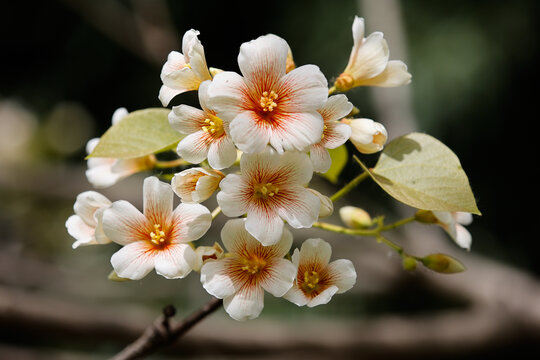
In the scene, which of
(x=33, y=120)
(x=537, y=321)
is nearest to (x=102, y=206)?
(x=537, y=321)

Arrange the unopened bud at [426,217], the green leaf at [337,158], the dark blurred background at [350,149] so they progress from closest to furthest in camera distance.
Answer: the unopened bud at [426,217] → the green leaf at [337,158] → the dark blurred background at [350,149]

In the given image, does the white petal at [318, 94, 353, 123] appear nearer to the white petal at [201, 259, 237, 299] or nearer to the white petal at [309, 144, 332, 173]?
the white petal at [309, 144, 332, 173]

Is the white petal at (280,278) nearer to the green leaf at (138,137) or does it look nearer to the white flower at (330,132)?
the white flower at (330,132)

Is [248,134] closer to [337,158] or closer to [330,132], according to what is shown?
[330,132]

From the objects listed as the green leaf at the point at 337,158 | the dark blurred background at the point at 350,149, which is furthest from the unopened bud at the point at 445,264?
the dark blurred background at the point at 350,149

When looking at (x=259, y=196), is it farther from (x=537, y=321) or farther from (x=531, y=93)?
(x=531, y=93)

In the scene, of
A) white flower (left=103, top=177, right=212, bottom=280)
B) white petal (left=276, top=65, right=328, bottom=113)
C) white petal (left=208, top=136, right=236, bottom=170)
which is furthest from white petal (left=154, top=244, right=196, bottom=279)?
white petal (left=276, top=65, right=328, bottom=113)

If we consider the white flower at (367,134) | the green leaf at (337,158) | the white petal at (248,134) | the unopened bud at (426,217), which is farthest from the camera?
the green leaf at (337,158)
